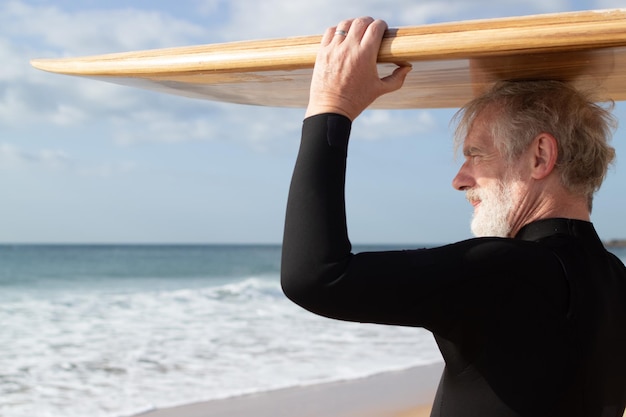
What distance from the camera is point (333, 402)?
580 cm

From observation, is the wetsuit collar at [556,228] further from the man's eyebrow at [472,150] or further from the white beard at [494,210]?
the man's eyebrow at [472,150]

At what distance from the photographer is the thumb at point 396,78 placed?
4.61 ft

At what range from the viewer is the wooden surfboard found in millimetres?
1324

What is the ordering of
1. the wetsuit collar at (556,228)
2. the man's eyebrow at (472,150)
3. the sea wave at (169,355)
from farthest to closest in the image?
the sea wave at (169,355), the man's eyebrow at (472,150), the wetsuit collar at (556,228)

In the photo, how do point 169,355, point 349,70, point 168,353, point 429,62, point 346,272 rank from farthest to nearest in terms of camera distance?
point 168,353
point 169,355
point 429,62
point 349,70
point 346,272

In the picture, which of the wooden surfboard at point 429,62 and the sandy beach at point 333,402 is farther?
the sandy beach at point 333,402

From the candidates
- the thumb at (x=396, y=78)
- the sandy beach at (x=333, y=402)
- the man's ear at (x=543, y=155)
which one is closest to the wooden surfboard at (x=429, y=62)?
the thumb at (x=396, y=78)

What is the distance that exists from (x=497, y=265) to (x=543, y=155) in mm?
356

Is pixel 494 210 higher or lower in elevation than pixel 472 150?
lower

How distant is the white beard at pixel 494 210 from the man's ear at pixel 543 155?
0.19 ft

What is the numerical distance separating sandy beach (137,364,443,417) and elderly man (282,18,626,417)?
4186mm

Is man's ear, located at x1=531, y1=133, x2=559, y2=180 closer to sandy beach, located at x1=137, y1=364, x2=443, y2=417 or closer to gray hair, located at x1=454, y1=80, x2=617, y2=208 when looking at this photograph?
gray hair, located at x1=454, y1=80, x2=617, y2=208

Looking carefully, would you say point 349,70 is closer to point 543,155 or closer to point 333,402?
point 543,155

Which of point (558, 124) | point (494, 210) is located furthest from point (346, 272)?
point (558, 124)
